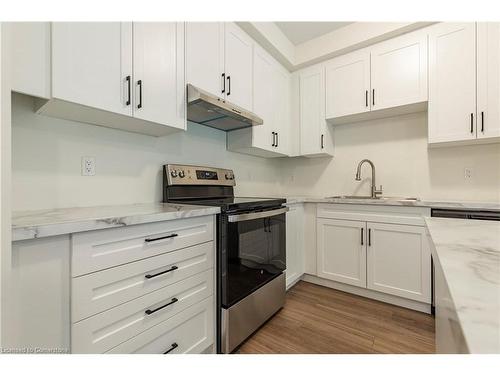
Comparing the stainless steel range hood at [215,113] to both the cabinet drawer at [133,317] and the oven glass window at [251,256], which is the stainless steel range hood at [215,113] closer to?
the oven glass window at [251,256]

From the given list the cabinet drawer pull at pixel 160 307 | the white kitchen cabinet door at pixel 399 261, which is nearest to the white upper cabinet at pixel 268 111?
the white kitchen cabinet door at pixel 399 261

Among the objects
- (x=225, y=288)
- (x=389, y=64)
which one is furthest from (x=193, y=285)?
(x=389, y=64)

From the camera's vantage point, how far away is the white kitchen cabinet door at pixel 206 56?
155cm

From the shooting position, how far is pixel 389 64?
2219 millimetres

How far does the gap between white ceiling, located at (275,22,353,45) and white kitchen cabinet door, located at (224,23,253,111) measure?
1.73 feet

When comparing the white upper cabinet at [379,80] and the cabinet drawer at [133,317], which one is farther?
the white upper cabinet at [379,80]

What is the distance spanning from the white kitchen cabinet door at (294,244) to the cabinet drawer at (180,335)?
3.37ft

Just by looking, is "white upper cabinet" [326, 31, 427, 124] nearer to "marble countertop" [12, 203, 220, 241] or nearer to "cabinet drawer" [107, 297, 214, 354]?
"marble countertop" [12, 203, 220, 241]

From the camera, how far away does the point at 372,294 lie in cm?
212

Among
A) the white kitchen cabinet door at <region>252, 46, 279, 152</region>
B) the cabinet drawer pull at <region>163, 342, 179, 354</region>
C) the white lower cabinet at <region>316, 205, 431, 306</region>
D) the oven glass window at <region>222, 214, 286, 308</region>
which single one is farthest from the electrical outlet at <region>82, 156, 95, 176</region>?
the white lower cabinet at <region>316, 205, 431, 306</region>

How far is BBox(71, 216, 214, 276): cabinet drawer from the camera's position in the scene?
83 centimetres

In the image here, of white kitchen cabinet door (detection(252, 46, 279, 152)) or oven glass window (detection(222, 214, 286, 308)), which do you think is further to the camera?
white kitchen cabinet door (detection(252, 46, 279, 152))

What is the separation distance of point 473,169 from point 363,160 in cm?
91
